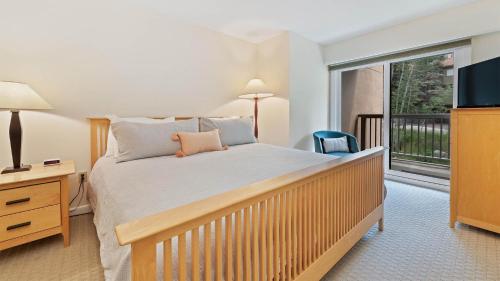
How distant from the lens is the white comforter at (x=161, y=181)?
96cm

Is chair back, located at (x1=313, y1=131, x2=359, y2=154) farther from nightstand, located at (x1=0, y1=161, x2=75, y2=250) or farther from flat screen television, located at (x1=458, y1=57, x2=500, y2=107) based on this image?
nightstand, located at (x1=0, y1=161, x2=75, y2=250)

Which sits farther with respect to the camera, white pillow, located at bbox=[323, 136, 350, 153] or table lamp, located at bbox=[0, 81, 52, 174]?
white pillow, located at bbox=[323, 136, 350, 153]

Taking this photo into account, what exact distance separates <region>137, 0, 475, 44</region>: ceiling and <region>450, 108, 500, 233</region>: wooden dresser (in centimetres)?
147

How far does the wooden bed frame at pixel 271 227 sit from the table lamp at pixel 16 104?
5.86ft

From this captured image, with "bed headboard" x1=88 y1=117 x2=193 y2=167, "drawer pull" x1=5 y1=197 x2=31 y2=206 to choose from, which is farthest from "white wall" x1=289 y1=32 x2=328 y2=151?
"drawer pull" x1=5 y1=197 x2=31 y2=206

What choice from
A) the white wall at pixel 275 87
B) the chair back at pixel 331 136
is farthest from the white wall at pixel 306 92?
the chair back at pixel 331 136

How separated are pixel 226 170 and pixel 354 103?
3.79 meters

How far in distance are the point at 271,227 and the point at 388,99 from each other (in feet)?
11.1

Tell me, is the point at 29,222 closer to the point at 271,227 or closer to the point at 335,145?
the point at 271,227

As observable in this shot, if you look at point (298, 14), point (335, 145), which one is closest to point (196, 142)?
point (298, 14)

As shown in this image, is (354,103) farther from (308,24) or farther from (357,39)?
(308,24)

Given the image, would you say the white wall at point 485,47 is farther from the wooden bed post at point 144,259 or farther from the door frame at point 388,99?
the wooden bed post at point 144,259

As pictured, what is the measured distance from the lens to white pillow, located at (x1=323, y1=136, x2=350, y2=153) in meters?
3.38

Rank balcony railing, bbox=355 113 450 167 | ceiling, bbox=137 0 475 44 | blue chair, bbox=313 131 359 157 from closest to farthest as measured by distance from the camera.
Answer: ceiling, bbox=137 0 475 44, blue chair, bbox=313 131 359 157, balcony railing, bbox=355 113 450 167
